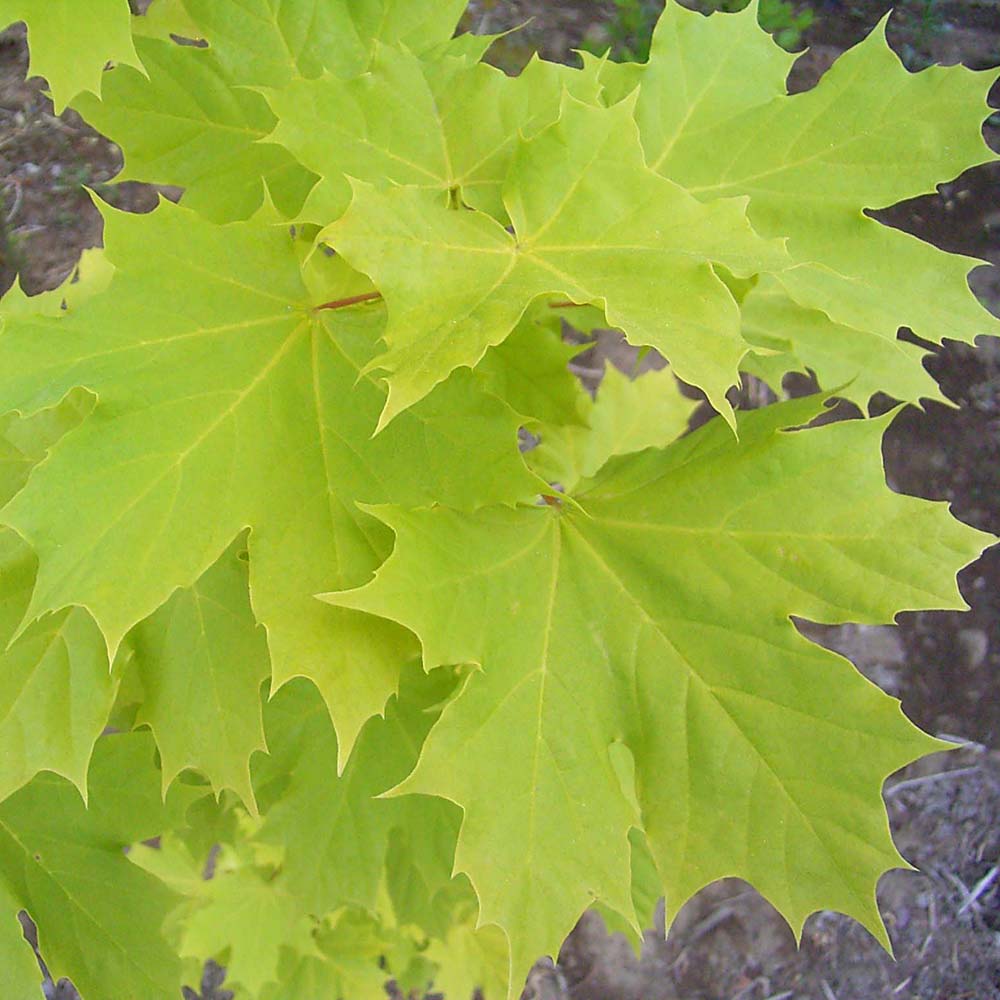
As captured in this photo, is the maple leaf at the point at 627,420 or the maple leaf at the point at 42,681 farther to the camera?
the maple leaf at the point at 627,420

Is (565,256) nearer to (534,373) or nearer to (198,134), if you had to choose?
(534,373)

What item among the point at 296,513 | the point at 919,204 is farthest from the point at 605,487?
the point at 919,204

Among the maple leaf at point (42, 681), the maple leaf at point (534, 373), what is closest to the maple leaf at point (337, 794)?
the maple leaf at point (42, 681)

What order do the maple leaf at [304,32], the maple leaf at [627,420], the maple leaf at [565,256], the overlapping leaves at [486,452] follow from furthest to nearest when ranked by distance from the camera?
the maple leaf at [627,420]
the maple leaf at [304,32]
the overlapping leaves at [486,452]
the maple leaf at [565,256]

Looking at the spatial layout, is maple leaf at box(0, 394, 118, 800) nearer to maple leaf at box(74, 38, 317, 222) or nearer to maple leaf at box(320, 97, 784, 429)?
maple leaf at box(74, 38, 317, 222)

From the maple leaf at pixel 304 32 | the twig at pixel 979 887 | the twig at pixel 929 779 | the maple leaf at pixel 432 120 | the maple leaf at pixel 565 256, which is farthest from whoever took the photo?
the twig at pixel 929 779

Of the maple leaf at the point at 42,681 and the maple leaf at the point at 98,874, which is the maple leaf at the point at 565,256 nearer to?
the maple leaf at the point at 42,681

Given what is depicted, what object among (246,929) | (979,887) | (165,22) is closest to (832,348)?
(165,22)

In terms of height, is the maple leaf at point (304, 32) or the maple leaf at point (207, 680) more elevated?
the maple leaf at point (304, 32)
